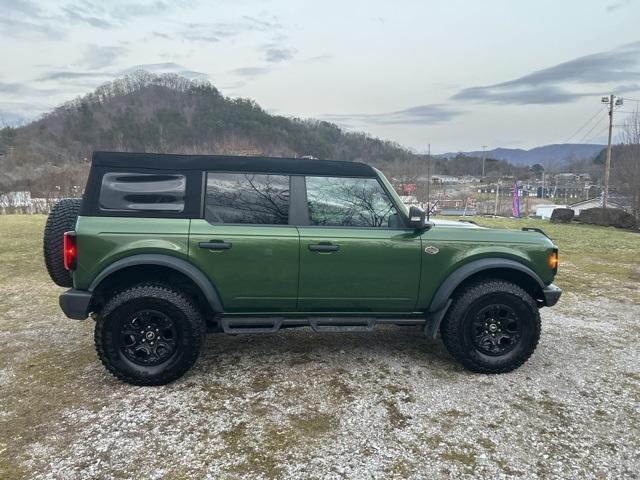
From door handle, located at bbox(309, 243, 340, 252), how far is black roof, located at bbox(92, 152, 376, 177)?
2.07ft

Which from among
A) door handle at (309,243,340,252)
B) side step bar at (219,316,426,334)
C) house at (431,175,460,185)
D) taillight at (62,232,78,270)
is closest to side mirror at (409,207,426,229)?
door handle at (309,243,340,252)

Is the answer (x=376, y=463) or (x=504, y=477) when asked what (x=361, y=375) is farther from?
(x=504, y=477)

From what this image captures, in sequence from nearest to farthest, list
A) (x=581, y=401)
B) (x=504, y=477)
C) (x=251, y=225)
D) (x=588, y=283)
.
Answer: (x=504, y=477), (x=581, y=401), (x=251, y=225), (x=588, y=283)

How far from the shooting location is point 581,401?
3277 millimetres

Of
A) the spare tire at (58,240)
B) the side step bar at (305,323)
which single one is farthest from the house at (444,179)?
the spare tire at (58,240)

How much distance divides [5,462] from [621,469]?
3.63m

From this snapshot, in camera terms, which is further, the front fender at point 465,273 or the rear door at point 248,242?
the front fender at point 465,273

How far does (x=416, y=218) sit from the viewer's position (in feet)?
11.7

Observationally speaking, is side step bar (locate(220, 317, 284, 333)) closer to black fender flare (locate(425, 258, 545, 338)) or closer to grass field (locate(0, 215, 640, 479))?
grass field (locate(0, 215, 640, 479))

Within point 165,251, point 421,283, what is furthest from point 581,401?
point 165,251

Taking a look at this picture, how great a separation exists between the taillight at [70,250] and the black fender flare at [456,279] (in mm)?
2923

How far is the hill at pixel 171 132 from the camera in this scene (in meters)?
52.0

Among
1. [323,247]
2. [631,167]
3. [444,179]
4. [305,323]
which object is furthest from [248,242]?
[444,179]

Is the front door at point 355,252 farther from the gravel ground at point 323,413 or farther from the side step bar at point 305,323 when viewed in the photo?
the gravel ground at point 323,413
